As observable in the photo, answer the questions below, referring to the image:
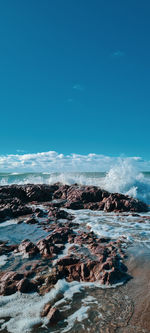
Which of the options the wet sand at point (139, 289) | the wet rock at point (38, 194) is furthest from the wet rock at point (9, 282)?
the wet rock at point (38, 194)

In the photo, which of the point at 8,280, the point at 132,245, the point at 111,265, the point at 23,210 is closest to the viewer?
the point at 8,280

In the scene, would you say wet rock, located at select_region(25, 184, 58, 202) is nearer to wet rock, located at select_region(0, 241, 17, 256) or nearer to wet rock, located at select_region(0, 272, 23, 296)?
wet rock, located at select_region(0, 241, 17, 256)

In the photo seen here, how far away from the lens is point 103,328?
274cm

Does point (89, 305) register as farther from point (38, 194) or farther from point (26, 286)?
point (38, 194)

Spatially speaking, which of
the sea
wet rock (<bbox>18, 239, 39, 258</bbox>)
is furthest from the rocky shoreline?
the sea

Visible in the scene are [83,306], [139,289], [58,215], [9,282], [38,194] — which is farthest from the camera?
[38,194]

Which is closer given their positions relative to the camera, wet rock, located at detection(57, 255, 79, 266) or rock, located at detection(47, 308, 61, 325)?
rock, located at detection(47, 308, 61, 325)

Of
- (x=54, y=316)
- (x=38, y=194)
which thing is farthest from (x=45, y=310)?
(x=38, y=194)

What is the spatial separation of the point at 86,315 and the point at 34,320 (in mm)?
788

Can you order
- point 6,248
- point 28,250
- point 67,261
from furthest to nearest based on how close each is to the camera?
point 6,248
point 28,250
point 67,261

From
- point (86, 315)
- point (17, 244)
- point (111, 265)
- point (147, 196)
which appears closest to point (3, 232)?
point (17, 244)

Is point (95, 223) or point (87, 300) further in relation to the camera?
point (95, 223)

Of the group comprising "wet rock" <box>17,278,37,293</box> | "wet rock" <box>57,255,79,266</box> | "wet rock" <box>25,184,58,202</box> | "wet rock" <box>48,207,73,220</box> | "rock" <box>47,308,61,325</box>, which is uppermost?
"wet rock" <box>25,184,58,202</box>

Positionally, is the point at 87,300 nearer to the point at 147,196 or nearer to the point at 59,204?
the point at 59,204
